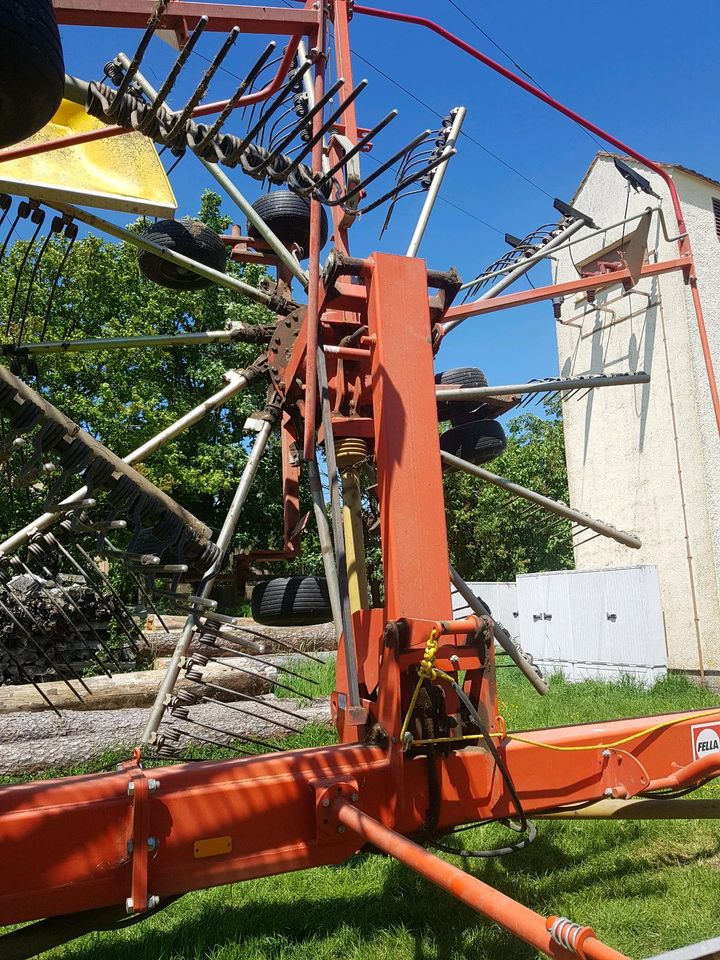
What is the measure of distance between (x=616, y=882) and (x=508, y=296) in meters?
4.46

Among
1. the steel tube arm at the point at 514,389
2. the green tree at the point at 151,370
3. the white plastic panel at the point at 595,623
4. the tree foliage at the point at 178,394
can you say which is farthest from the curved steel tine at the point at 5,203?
the green tree at the point at 151,370

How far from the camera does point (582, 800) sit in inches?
119

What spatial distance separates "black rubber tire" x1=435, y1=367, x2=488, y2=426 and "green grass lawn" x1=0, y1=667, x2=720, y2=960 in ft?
8.73

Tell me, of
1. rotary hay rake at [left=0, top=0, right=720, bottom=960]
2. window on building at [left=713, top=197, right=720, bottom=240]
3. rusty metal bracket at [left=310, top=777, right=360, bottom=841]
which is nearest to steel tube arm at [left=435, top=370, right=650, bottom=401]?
rotary hay rake at [left=0, top=0, right=720, bottom=960]

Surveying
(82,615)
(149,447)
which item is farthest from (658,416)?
(82,615)

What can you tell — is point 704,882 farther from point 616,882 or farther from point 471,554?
point 471,554

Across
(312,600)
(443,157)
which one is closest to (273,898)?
(312,600)

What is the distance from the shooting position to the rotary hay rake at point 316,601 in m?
2.25

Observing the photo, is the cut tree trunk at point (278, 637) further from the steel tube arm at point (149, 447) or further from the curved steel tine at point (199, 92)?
the curved steel tine at point (199, 92)

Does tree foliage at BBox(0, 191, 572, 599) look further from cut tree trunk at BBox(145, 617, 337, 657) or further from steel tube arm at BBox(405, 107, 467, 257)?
steel tube arm at BBox(405, 107, 467, 257)

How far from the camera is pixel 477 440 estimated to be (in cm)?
597

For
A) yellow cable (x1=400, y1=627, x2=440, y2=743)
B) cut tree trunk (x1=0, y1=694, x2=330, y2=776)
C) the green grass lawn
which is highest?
yellow cable (x1=400, y1=627, x2=440, y2=743)

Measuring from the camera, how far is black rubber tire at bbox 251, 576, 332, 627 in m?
5.29

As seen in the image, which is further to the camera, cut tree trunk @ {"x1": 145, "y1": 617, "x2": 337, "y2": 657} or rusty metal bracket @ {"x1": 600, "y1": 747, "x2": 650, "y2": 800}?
cut tree trunk @ {"x1": 145, "y1": 617, "x2": 337, "y2": 657}
